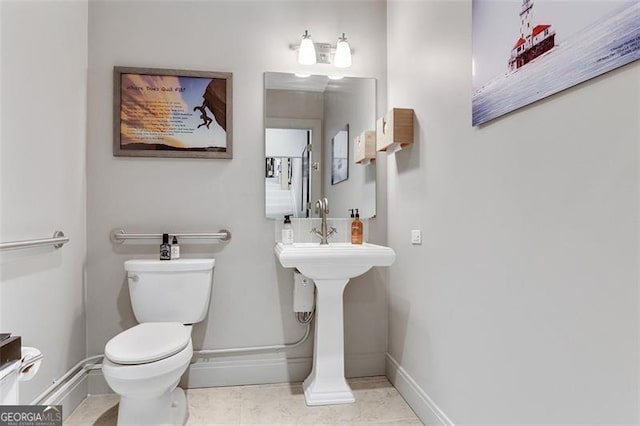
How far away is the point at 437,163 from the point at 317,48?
1179 millimetres

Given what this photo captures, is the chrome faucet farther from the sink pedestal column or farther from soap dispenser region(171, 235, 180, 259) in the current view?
soap dispenser region(171, 235, 180, 259)

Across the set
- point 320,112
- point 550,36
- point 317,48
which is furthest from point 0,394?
point 317,48

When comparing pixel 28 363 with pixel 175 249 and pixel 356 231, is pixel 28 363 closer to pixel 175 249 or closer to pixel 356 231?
pixel 175 249

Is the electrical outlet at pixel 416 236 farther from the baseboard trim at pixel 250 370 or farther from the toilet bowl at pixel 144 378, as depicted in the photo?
the toilet bowl at pixel 144 378

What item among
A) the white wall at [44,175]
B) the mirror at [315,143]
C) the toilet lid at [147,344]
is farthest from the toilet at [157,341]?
the mirror at [315,143]

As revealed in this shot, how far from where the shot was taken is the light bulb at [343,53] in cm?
237

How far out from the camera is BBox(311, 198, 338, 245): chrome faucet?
235 centimetres

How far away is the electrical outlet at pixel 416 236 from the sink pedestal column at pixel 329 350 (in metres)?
0.45

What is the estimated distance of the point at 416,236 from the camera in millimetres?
2002

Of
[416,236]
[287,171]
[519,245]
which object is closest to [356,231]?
[416,236]

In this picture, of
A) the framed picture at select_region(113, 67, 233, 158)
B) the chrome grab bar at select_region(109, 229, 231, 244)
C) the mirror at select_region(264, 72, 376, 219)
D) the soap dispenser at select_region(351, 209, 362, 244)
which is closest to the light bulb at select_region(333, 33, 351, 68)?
the mirror at select_region(264, 72, 376, 219)

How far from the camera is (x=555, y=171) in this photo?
3.52ft

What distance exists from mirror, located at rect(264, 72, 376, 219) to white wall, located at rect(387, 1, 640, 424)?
0.40 m

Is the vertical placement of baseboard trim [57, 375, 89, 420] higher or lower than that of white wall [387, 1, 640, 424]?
lower
